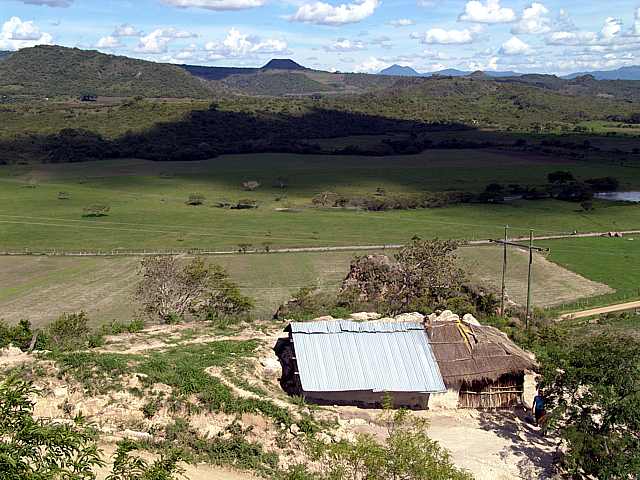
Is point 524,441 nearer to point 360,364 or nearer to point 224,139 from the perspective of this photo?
point 360,364

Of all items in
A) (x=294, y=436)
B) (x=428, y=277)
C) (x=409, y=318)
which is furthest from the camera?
(x=428, y=277)

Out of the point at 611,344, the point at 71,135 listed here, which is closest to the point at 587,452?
the point at 611,344

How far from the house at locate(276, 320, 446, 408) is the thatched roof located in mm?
579

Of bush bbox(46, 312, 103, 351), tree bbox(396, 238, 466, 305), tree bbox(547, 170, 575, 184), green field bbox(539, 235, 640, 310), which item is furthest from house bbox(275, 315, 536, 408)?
tree bbox(547, 170, 575, 184)

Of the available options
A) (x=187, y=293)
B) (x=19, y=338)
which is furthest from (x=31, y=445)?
(x=187, y=293)

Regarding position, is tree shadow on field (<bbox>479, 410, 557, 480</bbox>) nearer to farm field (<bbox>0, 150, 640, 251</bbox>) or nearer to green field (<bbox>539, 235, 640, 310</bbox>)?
green field (<bbox>539, 235, 640, 310</bbox>)

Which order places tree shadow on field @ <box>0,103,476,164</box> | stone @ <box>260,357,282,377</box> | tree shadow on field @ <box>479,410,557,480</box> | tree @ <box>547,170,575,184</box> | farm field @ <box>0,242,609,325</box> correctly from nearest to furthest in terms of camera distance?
tree shadow on field @ <box>479,410,557,480</box>, stone @ <box>260,357,282,377</box>, farm field @ <box>0,242,609,325</box>, tree @ <box>547,170,575,184</box>, tree shadow on field @ <box>0,103,476,164</box>

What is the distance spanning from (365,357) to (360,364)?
45cm

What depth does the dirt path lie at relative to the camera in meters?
47.1

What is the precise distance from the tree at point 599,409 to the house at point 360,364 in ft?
15.1

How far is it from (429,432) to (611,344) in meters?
7.48

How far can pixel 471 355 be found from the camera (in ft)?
91.0

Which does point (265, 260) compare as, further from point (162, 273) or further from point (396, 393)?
point (396, 393)

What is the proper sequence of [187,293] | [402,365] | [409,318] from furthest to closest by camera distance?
[187,293] → [409,318] → [402,365]
